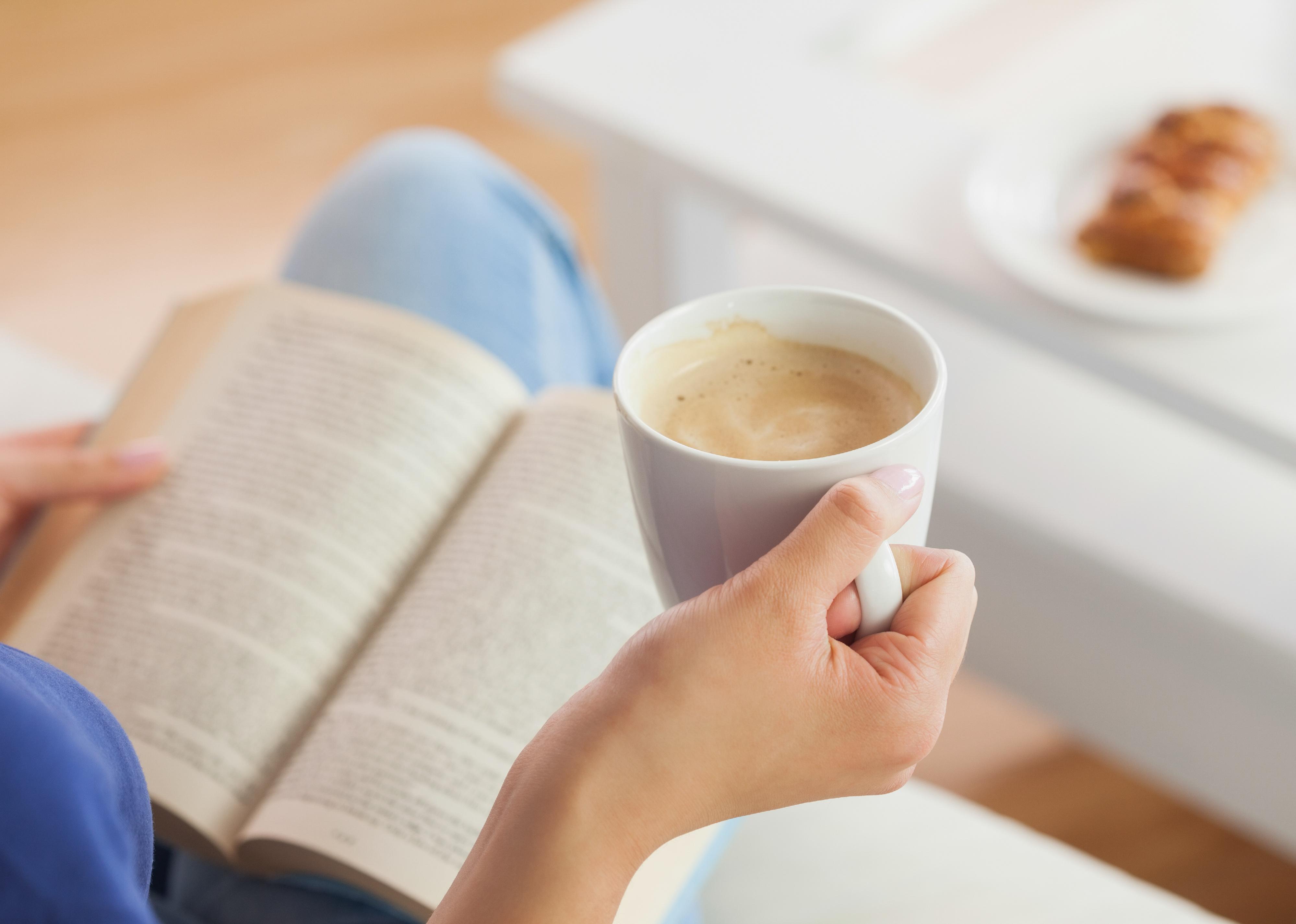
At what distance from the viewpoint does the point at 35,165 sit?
174 cm

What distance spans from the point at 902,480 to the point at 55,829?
0.82 ft

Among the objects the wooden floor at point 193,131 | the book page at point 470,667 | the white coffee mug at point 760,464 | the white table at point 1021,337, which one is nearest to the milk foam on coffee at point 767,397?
the white coffee mug at point 760,464

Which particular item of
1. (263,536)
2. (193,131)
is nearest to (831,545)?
(263,536)

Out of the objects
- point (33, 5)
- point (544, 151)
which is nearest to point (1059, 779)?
point (544, 151)

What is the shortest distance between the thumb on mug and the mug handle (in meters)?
0.01

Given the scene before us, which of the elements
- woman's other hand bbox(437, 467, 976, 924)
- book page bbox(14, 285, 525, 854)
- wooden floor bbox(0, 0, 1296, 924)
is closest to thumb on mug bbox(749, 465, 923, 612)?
woman's other hand bbox(437, 467, 976, 924)

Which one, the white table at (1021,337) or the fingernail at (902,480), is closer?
the fingernail at (902,480)

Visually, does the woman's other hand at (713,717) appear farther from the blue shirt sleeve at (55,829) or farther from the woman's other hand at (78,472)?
the woman's other hand at (78,472)

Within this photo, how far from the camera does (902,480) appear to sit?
0.36m

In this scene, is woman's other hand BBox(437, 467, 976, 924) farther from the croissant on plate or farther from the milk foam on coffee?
the croissant on plate

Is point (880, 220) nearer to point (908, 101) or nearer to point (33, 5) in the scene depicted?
point (908, 101)

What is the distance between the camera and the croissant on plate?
2.22 ft

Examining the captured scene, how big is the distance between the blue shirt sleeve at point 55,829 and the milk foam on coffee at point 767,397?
0.64 ft

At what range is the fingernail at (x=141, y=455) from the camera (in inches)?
24.4
